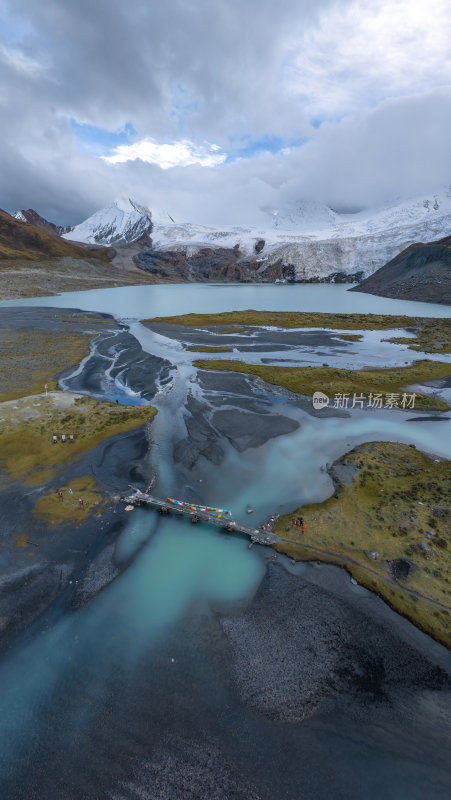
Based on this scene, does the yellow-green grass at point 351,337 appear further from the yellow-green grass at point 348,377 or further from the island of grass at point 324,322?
the yellow-green grass at point 348,377

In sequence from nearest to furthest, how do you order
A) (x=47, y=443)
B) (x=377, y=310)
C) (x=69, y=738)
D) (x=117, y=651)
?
(x=69, y=738), (x=117, y=651), (x=47, y=443), (x=377, y=310)

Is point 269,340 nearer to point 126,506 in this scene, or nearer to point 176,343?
point 176,343

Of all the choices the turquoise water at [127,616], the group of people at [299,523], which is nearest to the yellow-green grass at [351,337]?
the group of people at [299,523]

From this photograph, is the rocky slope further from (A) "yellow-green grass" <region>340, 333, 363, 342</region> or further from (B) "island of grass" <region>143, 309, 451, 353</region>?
(A) "yellow-green grass" <region>340, 333, 363, 342</region>

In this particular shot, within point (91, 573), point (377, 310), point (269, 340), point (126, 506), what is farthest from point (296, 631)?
point (377, 310)

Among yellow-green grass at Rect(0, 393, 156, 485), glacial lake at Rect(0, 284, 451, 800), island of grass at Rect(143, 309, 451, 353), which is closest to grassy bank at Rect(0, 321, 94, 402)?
yellow-green grass at Rect(0, 393, 156, 485)

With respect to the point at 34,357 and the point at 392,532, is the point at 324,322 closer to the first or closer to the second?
the point at 34,357

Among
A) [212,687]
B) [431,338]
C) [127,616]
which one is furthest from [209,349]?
[212,687]
